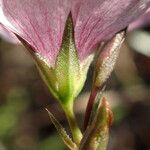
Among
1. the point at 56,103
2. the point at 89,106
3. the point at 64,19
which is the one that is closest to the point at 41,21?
the point at 64,19

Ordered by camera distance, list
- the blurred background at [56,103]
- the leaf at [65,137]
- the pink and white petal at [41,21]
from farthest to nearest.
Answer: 1. the blurred background at [56,103]
2. the leaf at [65,137]
3. the pink and white petal at [41,21]

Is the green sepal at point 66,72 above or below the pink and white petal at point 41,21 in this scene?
below

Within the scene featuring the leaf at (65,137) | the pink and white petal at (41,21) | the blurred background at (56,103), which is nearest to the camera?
the pink and white petal at (41,21)

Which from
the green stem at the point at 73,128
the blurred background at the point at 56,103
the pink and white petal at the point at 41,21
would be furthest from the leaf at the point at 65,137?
the blurred background at the point at 56,103

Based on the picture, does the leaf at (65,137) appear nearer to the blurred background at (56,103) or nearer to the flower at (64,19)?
the flower at (64,19)

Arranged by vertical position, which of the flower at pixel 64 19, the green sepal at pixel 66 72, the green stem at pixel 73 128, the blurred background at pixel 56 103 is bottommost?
the blurred background at pixel 56 103

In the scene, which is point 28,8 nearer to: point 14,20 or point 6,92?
point 14,20

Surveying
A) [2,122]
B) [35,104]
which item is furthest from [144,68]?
[2,122]
